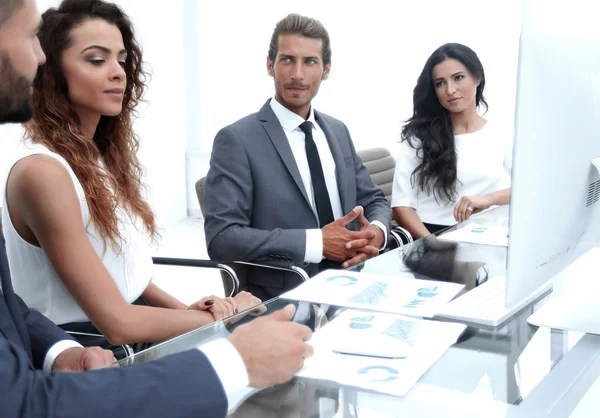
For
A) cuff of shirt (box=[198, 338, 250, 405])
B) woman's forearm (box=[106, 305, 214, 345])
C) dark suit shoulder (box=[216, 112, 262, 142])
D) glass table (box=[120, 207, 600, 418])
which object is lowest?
woman's forearm (box=[106, 305, 214, 345])

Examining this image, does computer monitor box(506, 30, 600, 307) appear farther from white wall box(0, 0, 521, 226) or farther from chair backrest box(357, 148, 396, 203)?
white wall box(0, 0, 521, 226)

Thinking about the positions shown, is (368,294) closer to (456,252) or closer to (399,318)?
(399,318)

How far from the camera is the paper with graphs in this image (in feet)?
5.22

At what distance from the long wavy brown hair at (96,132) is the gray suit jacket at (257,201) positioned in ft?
1.16

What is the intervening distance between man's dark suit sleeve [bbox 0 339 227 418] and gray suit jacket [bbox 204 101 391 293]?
1398mm

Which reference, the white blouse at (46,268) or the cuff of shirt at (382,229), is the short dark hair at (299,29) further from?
the white blouse at (46,268)

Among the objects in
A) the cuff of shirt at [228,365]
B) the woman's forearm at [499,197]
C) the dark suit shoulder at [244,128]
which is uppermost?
the dark suit shoulder at [244,128]

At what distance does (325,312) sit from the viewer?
1.56 m

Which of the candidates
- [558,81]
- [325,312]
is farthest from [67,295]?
[558,81]

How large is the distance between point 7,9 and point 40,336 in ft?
2.33

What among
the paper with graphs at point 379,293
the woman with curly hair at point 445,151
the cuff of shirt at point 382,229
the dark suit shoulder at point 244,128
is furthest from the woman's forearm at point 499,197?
the paper with graphs at point 379,293

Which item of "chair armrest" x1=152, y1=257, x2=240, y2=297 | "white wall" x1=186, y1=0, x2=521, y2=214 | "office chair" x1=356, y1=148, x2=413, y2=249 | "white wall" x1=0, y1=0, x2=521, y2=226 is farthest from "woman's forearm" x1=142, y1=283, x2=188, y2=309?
"white wall" x1=186, y1=0, x2=521, y2=214

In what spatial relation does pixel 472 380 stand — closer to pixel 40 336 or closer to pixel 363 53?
pixel 40 336

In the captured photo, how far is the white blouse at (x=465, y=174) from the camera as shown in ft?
10.5
